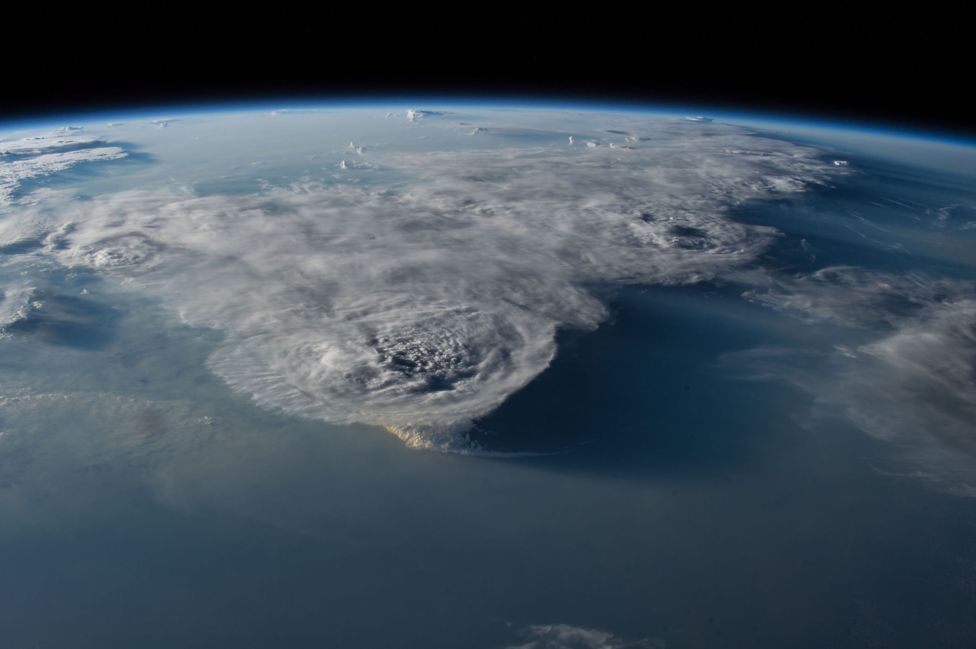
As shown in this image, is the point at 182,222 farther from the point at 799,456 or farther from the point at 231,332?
the point at 799,456

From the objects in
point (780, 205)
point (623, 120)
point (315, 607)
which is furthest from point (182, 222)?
point (623, 120)

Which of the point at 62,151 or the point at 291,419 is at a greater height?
the point at 62,151

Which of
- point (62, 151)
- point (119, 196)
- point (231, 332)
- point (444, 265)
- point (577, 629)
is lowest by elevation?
point (577, 629)

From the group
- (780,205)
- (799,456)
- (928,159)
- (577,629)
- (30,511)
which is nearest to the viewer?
(577,629)

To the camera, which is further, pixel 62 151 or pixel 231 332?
pixel 62 151

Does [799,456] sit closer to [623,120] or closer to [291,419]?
[291,419]

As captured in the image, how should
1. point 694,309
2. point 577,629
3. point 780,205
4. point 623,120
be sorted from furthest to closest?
1. point 623,120
2. point 780,205
3. point 694,309
4. point 577,629

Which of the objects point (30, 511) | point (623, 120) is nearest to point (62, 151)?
point (30, 511)
